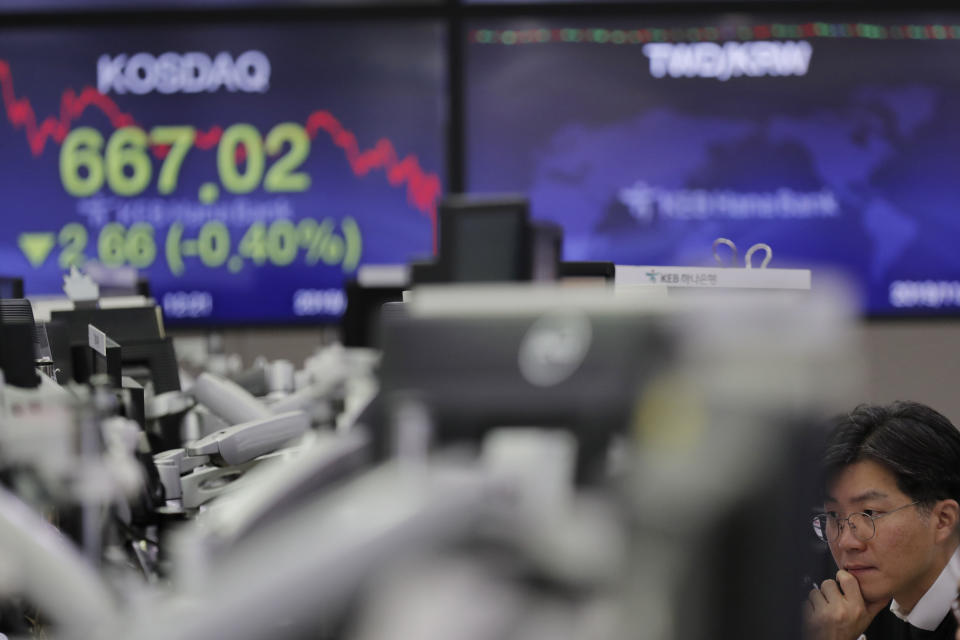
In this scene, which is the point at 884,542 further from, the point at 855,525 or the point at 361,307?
the point at 361,307

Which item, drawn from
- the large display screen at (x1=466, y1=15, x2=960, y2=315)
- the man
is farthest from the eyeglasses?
the large display screen at (x1=466, y1=15, x2=960, y2=315)

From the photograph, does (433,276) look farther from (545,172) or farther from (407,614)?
(545,172)

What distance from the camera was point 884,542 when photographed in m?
1.72

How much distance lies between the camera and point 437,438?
639 mm

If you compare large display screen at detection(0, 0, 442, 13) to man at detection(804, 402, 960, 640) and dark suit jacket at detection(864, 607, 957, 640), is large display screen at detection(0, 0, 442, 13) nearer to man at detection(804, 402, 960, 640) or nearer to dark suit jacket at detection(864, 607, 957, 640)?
man at detection(804, 402, 960, 640)

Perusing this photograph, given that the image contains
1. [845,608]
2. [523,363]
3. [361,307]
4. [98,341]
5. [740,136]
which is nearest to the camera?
[523,363]

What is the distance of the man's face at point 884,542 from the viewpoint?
1.71 metres

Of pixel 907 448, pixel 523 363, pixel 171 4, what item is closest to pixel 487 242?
pixel 523 363

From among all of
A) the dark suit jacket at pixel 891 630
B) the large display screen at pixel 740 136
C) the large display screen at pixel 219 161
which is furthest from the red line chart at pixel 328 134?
the dark suit jacket at pixel 891 630

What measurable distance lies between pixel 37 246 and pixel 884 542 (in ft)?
11.5

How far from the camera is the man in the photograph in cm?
171

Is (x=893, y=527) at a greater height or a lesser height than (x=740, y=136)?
lesser

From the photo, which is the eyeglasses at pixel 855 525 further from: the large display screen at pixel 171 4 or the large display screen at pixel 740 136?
the large display screen at pixel 171 4

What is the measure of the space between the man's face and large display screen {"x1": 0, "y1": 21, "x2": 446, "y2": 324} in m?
2.59
